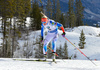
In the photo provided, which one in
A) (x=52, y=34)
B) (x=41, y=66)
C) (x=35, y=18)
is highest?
(x=35, y=18)

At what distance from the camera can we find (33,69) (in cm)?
438

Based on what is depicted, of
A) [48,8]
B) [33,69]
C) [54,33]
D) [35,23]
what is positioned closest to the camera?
[33,69]

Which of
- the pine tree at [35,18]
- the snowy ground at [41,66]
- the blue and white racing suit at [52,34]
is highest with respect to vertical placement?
the pine tree at [35,18]

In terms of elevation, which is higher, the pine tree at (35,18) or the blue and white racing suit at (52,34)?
the pine tree at (35,18)

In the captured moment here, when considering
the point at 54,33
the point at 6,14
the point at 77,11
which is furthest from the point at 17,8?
the point at 77,11

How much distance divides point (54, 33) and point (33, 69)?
201 cm

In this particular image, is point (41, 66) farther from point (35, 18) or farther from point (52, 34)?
point (35, 18)

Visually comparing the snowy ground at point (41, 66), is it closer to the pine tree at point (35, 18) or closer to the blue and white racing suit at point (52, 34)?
the blue and white racing suit at point (52, 34)

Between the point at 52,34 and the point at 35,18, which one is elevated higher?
the point at 35,18

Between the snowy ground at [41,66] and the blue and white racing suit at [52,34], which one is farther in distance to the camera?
the blue and white racing suit at [52,34]

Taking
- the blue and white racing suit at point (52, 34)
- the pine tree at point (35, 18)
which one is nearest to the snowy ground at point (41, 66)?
the blue and white racing suit at point (52, 34)

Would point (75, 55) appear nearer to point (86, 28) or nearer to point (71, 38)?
point (71, 38)

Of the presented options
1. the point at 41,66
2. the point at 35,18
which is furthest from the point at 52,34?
the point at 35,18

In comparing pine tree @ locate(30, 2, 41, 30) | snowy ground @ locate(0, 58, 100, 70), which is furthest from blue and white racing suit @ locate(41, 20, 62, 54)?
pine tree @ locate(30, 2, 41, 30)
